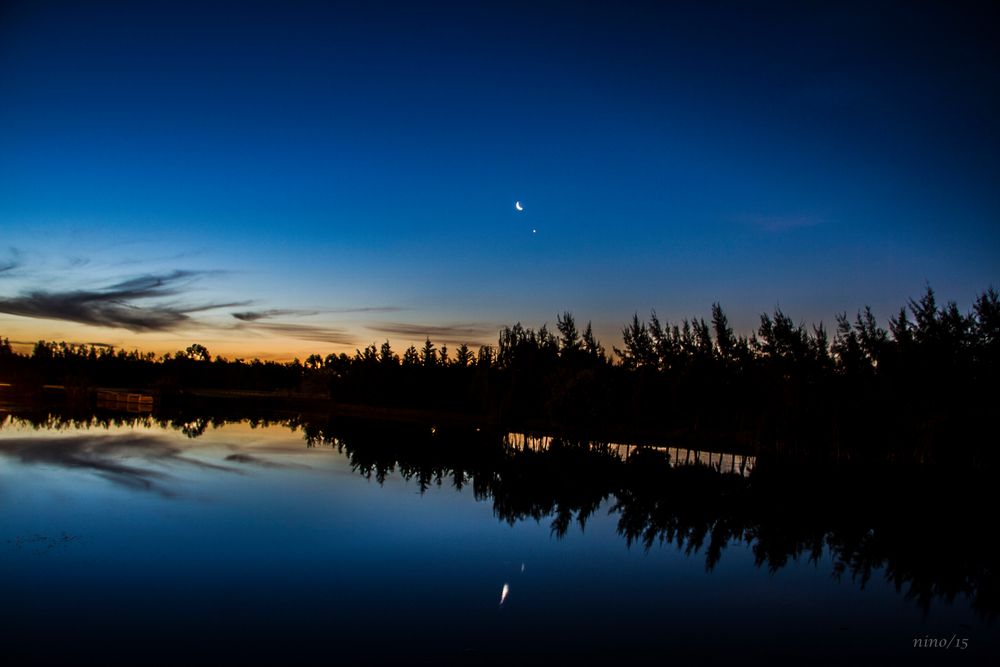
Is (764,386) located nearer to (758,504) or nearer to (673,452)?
(673,452)

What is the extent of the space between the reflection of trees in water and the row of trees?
133 inches

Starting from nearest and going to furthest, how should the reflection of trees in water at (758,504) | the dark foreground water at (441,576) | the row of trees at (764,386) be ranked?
the dark foreground water at (441,576) → the reflection of trees in water at (758,504) → the row of trees at (764,386)

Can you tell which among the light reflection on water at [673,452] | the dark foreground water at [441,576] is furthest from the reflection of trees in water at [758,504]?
the light reflection on water at [673,452]

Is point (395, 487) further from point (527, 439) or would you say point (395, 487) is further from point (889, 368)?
point (889, 368)

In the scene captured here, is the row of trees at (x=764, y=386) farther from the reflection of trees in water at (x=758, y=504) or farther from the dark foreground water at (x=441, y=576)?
the dark foreground water at (x=441, y=576)

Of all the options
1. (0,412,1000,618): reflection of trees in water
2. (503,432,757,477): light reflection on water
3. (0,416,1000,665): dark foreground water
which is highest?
(503,432,757,477): light reflection on water

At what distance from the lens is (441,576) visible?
16422mm

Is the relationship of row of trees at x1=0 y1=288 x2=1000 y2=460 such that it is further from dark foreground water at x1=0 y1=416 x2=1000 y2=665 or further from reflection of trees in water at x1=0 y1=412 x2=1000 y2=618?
dark foreground water at x1=0 y1=416 x2=1000 y2=665

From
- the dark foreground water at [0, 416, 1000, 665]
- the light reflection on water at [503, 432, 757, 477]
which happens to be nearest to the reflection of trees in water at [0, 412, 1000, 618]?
the dark foreground water at [0, 416, 1000, 665]

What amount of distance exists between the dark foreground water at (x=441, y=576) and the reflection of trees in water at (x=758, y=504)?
19 cm

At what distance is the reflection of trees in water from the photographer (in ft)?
65.3

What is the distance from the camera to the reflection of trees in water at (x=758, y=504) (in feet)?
65.3

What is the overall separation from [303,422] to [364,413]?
12.8 metres

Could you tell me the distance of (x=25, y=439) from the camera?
39.0 meters
